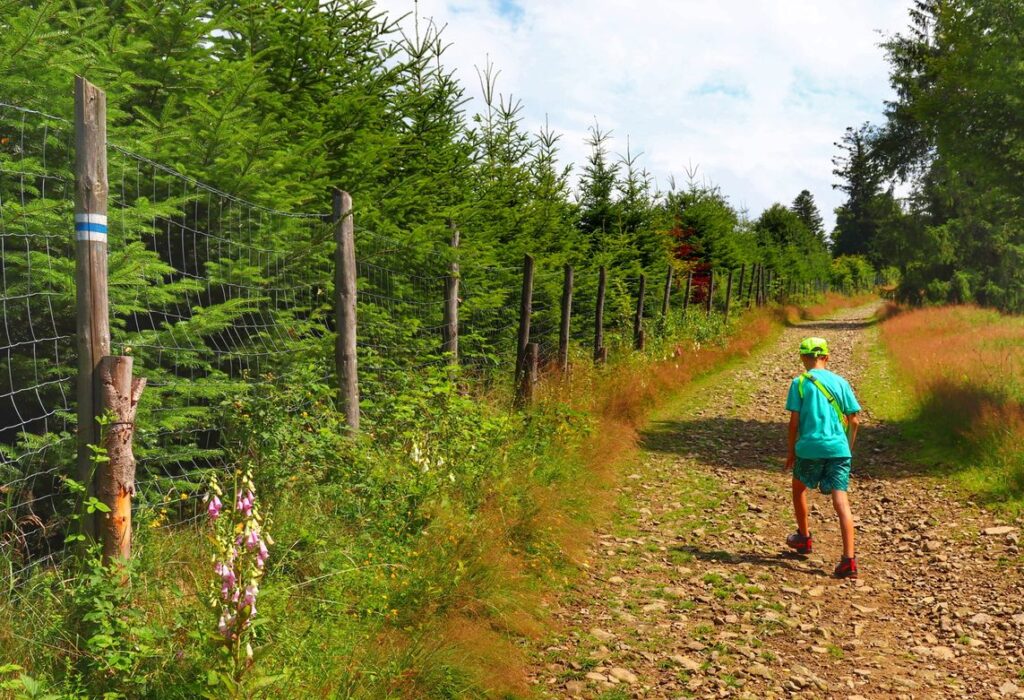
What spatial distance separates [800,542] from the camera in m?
6.90

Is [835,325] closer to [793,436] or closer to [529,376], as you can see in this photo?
[529,376]

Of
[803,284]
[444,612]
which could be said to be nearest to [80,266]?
[444,612]

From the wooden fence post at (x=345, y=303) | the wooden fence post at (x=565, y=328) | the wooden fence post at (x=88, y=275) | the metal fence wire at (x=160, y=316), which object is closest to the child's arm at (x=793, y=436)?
the metal fence wire at (x=160, y=316)

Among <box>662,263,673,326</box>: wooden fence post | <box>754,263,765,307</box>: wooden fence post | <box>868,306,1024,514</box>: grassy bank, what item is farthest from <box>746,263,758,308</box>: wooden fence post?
<box>662,263,673,326</box>: wooden fence post

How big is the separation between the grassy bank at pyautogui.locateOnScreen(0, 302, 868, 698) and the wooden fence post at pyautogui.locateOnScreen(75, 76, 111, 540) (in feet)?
1.71

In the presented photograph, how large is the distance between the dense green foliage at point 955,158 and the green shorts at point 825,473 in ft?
A: 21.2

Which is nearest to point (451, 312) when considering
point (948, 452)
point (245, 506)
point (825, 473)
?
point (825, 473)

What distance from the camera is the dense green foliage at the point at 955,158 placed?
10.7m

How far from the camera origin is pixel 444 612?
448cm

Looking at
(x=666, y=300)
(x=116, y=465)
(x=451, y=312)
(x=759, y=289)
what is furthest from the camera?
(x=759, y=289)

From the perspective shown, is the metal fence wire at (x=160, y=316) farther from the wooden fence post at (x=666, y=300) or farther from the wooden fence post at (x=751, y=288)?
the wooden fence post at (x=751, y=288)

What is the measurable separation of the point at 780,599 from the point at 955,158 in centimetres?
834

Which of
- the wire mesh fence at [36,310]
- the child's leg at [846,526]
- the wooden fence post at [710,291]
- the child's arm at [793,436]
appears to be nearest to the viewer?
the wire mesh fence at [36,310]

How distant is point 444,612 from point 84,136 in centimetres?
297
